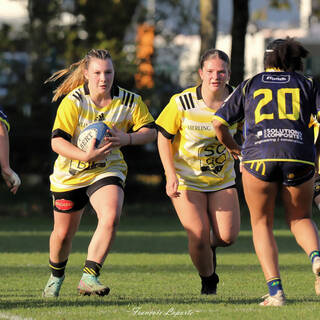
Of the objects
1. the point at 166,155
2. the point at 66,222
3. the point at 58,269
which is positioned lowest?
the point at 58,269

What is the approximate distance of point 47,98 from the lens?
25172mm

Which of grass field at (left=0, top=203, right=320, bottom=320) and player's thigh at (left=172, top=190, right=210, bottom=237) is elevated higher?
player's thigh at (left=172, top=190, right=210, bottom=237)

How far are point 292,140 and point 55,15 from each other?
28480mm

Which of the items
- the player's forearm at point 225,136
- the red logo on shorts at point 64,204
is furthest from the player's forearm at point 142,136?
the player's forearm at point 225,136

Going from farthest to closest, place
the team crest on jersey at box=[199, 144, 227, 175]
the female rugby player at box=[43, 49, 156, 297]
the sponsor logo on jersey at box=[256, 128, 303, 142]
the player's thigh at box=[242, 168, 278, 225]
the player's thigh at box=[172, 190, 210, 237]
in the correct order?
the team crest on jersey at box=[199, 144, 227, 175] → the player's thigh at box=[172, 190, 210, 237] → the female rugby player at box=[43, 49, 156, 297] → the player's thigh at box=[242, 168, 278, 225] → the sponsor logo on jersey at box=[256, 128, 303, 142]

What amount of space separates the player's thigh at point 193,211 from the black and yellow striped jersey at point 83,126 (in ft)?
1.99

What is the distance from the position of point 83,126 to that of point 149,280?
262cm

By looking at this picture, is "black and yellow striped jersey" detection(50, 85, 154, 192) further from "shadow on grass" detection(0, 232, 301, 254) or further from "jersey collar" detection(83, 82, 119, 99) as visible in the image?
"shadow on grass" detection(0, 232, 301, 254)

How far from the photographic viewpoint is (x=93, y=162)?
8.64 metres

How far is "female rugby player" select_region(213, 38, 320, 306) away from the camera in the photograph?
7.51 m

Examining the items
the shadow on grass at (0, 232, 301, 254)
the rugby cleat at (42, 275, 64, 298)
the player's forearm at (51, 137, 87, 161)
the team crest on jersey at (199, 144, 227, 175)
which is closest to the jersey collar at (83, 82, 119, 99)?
the player's forearm at (51, 137, 87, 161)

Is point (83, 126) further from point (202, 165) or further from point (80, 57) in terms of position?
point (80, 57)

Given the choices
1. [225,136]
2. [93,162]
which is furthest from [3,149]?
[225,136]

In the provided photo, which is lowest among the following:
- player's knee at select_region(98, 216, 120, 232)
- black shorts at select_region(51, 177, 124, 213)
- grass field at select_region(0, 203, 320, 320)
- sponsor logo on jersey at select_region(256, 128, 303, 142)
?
grass field at select_region(0, 203, 320, 320)
